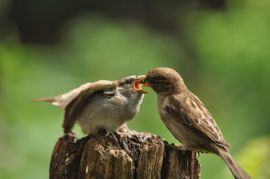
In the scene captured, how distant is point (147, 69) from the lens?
11883 millimetres

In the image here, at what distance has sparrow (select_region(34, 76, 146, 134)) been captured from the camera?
7.35 metres

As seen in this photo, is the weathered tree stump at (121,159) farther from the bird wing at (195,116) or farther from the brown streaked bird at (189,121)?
the bird wing at (195,116)

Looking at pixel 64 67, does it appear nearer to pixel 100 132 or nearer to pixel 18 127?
pixel 18 127

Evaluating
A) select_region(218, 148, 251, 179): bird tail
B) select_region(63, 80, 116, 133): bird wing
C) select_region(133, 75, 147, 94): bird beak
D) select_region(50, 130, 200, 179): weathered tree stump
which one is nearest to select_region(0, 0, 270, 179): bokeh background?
select_region(218, 148, 251, 179): bird tail

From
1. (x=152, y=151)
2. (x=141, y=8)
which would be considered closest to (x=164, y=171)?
(x=152, y=151)

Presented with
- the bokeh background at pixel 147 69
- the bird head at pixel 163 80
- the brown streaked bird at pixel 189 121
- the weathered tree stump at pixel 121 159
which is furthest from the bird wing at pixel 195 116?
the bokeh background at pixel 147 69

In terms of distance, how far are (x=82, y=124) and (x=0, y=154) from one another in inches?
102

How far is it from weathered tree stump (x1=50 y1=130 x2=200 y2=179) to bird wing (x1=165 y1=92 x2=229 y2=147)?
0.54 metres

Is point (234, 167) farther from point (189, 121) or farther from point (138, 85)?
point (138, 85)

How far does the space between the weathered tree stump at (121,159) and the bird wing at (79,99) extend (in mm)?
600

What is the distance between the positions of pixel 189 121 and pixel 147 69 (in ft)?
15.2

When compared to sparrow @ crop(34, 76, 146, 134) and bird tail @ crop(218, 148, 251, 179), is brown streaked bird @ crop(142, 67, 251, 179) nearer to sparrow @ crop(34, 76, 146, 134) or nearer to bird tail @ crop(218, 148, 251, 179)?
bird tail @ crop(218, 148, 251, 179)

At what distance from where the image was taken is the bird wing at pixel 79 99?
7.29m

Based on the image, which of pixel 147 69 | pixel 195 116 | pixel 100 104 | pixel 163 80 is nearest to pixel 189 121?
pixel 195 116
